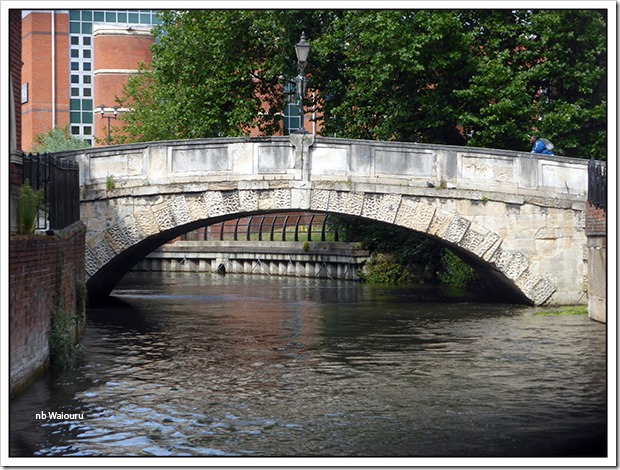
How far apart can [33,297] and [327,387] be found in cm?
335

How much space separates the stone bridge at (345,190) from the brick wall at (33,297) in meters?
5.97

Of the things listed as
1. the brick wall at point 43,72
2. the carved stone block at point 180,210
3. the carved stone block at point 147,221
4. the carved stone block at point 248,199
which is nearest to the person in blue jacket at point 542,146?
the carved stone block at point 248,199

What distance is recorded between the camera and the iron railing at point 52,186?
564 inches

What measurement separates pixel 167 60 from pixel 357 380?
19.7 m

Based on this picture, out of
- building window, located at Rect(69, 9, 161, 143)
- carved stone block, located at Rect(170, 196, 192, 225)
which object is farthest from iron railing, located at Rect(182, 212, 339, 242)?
building window, located at Rect(69, 9, 161, 143)

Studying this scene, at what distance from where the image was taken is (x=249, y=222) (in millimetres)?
40938

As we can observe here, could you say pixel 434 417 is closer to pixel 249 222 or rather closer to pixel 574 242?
pixel 574 242

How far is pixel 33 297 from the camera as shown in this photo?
1210cm

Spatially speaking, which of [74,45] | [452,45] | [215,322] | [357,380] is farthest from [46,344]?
[74,45]

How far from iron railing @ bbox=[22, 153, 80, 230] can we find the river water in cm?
184

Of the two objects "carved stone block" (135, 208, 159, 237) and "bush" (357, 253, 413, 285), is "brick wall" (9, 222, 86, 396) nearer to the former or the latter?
"carved stone block" (135, 208, 159, 237)

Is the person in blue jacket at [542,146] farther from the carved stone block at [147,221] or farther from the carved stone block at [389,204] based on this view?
the carved stone block at [147,221]

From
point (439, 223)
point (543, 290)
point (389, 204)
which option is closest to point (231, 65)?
point (389, 204)

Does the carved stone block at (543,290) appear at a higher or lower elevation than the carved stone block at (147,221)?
lower
